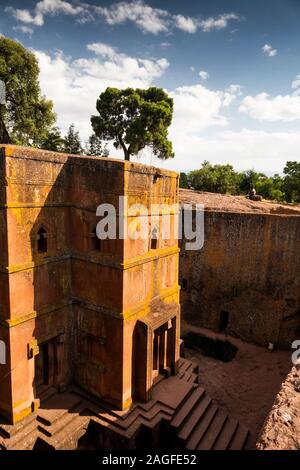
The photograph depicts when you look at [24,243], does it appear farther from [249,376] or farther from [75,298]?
[249,376]

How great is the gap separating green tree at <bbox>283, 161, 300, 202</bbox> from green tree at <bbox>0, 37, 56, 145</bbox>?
87.9ft

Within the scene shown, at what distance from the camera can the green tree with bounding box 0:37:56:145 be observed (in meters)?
19.4

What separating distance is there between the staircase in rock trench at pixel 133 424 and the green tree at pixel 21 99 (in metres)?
17.5

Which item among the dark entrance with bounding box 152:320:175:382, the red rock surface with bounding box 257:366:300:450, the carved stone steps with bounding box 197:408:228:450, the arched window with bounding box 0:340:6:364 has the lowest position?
the carved stone steps with bounding box 197:408:228:450

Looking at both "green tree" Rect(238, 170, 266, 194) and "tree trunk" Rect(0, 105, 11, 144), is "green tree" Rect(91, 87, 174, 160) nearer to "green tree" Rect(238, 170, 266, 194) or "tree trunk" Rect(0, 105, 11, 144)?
"tree trunk" Rect(0, 105, 11, 144)

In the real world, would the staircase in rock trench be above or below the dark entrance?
below

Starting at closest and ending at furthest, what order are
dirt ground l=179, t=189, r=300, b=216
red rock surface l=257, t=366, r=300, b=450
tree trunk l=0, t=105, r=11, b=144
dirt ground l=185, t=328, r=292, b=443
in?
red rock surface l=257, t=366, r=300, b=450 → dirt ground l=185, t=328, r=292, b=443 → dirt ground l=179, t=189, r=300, b=216 → tree trunk l=0, t=105, r=11, b=144

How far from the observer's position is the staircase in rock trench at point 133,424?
26.1ft

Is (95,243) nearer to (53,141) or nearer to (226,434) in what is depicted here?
(226,434)

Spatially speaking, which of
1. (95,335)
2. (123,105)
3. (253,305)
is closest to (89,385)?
(95,335)

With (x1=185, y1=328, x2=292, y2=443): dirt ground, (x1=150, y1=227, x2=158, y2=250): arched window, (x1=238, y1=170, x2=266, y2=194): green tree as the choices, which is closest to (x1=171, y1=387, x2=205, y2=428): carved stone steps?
(x1=185, y1=328, x2=292, y2=443): dirt ground

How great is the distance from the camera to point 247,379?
12898 mm

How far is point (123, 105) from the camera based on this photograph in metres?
27.2

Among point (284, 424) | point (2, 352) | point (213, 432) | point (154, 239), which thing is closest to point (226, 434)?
point (213, 432)
